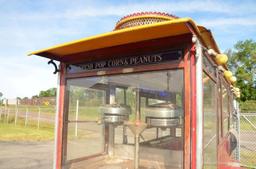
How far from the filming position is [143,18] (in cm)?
302

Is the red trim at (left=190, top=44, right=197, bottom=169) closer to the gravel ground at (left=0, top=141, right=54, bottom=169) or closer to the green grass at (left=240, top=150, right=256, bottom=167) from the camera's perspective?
the gravel ground at (left=0, top=141, right=54, bottom=169)

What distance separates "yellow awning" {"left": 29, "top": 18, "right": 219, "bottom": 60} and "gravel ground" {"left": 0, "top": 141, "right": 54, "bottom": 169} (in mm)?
5685

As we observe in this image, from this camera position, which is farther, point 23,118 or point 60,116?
point 23,118

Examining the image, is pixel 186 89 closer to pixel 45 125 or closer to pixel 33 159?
pixel 33 159

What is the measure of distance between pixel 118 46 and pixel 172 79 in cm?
67

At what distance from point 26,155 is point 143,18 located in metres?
8.18

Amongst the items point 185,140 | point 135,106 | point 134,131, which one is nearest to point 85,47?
point 135,106

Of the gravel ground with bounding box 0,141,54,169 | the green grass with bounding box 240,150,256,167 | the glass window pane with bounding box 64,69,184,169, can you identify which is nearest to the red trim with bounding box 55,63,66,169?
A: the glass window pane with bounding box 64,69,184,169

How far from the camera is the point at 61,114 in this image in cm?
338

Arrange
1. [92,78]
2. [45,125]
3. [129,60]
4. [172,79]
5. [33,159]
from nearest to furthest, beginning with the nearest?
[172,79] → [129,60] → [92,78] → [33,159] → [45,125]

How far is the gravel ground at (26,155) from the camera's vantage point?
325 inches

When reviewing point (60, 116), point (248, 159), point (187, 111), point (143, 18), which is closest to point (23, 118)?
point (248, 159)

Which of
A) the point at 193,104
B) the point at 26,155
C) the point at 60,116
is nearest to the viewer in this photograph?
the point at 193,104

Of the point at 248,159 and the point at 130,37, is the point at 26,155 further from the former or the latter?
the point at 130,37
